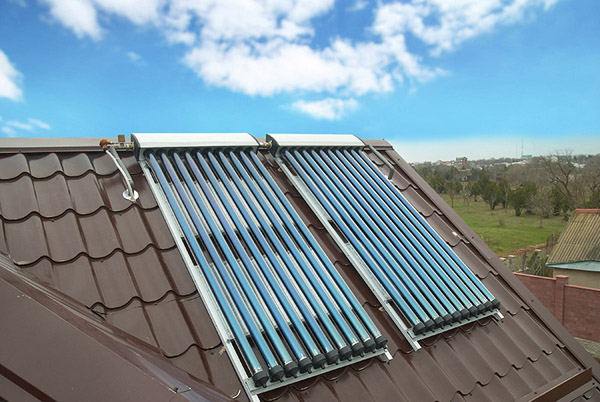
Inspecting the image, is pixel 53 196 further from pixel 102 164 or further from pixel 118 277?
pixel 118 277

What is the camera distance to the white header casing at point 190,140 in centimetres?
347

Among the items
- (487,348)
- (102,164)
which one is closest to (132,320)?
(102,164)

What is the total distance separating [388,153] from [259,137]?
1976 millimetres

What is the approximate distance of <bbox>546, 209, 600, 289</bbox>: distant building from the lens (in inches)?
635

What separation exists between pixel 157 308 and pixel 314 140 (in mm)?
2762

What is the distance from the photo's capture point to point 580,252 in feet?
60.2

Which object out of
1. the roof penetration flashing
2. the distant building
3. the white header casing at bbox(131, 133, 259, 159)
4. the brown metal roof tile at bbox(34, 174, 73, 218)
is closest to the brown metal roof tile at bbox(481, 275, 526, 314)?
the roof penetration flashing

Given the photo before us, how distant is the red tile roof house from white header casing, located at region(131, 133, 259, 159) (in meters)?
0.25

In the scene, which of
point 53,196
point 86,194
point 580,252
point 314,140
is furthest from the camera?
point 580,252

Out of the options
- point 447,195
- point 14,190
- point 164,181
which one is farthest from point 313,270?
point 447,195

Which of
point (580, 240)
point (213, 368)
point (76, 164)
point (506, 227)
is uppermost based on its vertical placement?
point (76, 164)

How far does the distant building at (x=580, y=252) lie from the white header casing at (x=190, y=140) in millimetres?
16934

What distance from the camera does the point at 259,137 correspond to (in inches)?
185

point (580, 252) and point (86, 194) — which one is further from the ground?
point (86, 194)
